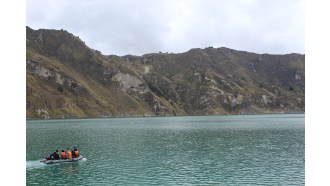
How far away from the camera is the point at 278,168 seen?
6294 centimetres

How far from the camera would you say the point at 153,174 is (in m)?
59.7
